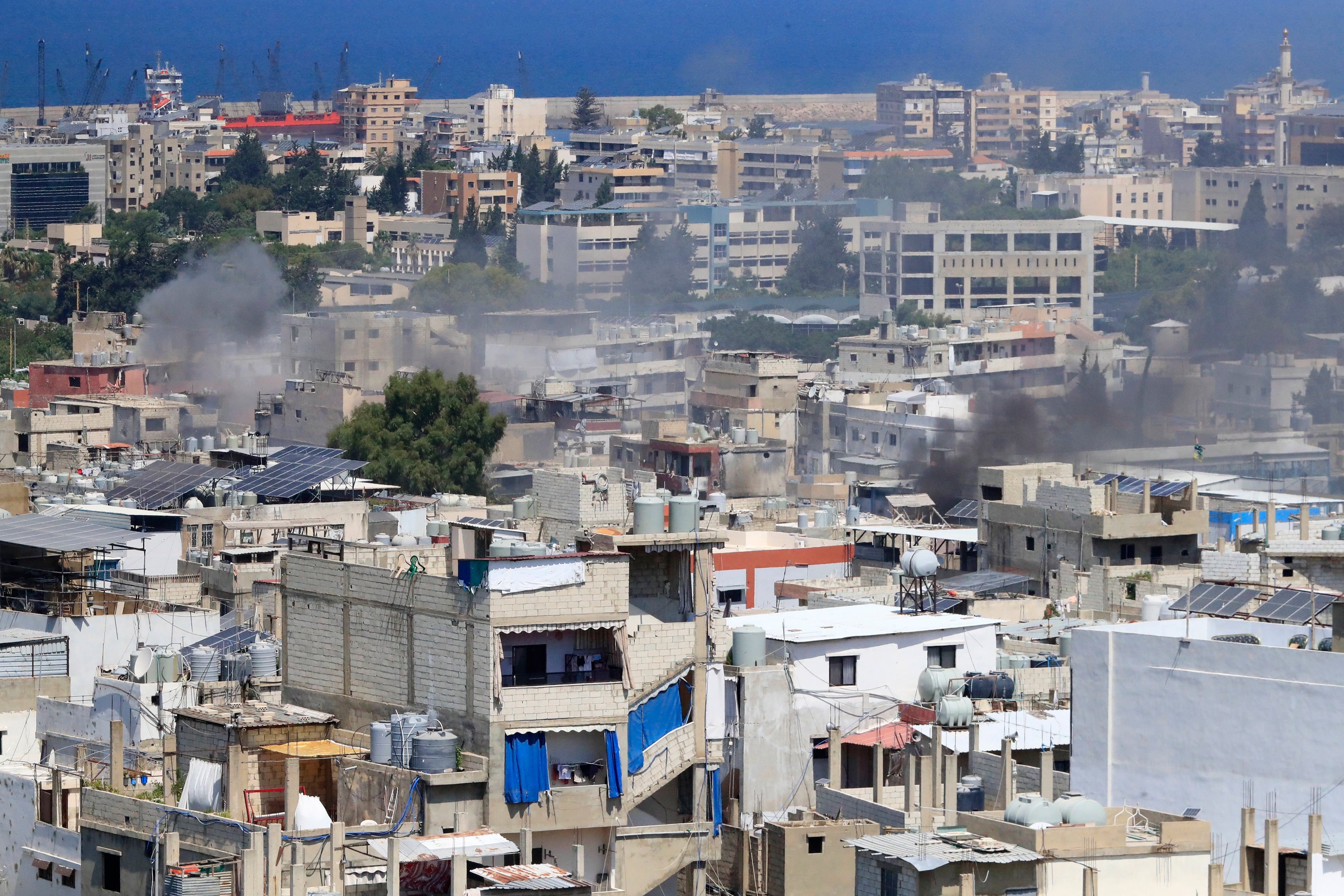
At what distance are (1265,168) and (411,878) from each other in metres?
85.8

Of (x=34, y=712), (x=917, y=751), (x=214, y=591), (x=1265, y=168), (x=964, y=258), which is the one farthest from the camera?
(x=1265, y=168)

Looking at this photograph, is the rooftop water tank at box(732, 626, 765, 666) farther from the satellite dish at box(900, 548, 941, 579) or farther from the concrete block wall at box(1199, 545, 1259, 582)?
the concrete block wall at box(1199, 545, 1259, 582)

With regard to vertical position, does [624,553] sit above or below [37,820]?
above

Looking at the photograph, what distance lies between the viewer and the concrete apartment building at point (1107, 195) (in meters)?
97.1

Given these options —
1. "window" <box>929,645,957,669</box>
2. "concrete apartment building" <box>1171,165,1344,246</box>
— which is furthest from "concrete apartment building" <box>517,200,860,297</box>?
"window" <box>929,645,957,669</box>

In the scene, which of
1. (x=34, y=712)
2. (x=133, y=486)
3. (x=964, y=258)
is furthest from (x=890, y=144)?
(x=34, y=712)

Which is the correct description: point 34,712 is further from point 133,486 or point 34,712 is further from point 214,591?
point 133,486

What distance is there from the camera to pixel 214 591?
23672mm

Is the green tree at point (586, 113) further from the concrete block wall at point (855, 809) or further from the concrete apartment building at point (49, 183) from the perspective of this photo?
the concrete block wall at point (855, 809)

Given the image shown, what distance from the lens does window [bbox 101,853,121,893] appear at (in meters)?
14.8

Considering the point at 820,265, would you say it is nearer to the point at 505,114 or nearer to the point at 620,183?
the point at 620,183

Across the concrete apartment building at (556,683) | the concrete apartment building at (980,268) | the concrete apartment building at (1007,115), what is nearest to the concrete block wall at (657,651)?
the concrete apartment building at (556,683)

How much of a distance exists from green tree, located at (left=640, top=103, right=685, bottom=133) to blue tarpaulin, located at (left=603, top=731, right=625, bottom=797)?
99377mm

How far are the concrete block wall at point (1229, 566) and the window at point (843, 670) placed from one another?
546 cm
